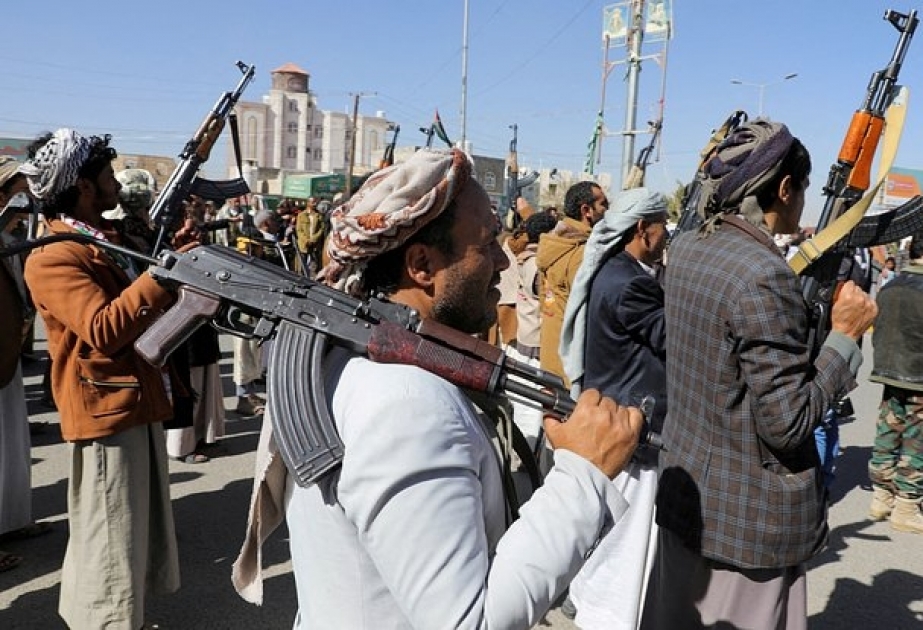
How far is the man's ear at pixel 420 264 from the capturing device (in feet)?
4.84

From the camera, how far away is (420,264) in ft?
4.89

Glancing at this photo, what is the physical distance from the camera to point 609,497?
4.18 feet

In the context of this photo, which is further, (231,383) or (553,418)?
(231,383)

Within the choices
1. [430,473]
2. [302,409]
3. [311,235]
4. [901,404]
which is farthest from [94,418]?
[311,235]

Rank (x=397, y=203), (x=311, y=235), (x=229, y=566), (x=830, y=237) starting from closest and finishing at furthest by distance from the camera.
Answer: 1. (x=397, y=203)
2. (x=830, y=237)
3. (x=229, y=566)
4. (x=311, y=235)

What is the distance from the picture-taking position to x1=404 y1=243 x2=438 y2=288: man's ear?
1.48m

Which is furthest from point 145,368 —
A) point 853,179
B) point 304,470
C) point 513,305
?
point 513,305

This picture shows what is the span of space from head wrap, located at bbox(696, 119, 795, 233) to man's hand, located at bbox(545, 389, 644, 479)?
3.50 ft

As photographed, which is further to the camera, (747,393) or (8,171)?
(8,171)

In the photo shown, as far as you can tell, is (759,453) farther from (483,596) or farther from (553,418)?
(483,596)

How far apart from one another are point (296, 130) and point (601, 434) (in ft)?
270

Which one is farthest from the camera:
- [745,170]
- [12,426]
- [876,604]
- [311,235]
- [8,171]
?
[311,235]

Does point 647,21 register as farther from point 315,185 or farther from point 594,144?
point 315,185

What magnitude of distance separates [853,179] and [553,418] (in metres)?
2.11
